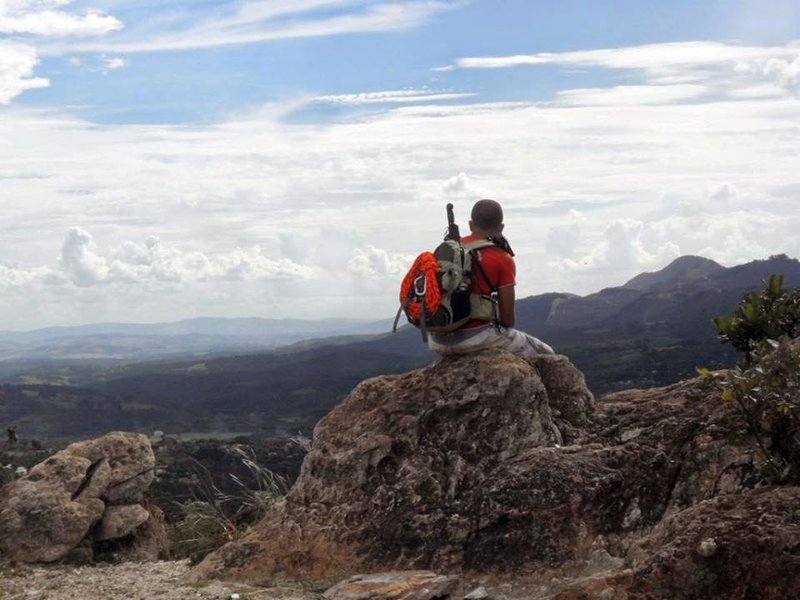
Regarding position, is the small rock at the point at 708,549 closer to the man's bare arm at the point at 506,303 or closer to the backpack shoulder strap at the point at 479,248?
the man's bare arm at the point at 506,303

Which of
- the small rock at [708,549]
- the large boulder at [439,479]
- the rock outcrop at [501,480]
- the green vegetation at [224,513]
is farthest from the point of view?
the green vegetation at [224,513]

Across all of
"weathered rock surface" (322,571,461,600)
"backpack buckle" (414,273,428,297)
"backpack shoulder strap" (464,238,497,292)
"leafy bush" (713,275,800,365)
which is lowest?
"weathered rock surface" (322,571,461,600)

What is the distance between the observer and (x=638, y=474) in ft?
26.2

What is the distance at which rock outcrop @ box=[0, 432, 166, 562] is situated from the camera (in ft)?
40.4

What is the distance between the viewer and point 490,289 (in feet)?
30.8

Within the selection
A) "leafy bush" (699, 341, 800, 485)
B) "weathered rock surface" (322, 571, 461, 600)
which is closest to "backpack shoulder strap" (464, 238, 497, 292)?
"leafy bush" (699, 341, 800, 485)

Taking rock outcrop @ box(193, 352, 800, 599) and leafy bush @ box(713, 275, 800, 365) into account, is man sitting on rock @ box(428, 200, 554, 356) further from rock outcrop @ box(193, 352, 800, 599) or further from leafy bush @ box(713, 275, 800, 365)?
leafy bush @ box(713, 275, 800, 365)

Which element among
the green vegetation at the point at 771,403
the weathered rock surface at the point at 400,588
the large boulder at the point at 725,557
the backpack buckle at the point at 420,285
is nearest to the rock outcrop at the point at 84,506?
the weathered rock surface at the point at 400,588

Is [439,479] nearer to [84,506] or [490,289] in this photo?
[490,289]

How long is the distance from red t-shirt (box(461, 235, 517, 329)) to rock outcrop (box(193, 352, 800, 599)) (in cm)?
78

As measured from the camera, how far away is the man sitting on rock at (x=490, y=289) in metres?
9.32

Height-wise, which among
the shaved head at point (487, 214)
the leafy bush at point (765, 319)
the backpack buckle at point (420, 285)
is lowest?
the leafy bush at point (765, 319)

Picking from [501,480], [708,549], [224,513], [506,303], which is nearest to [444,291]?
[506,303]

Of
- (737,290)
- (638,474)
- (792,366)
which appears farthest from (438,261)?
(737,290)
